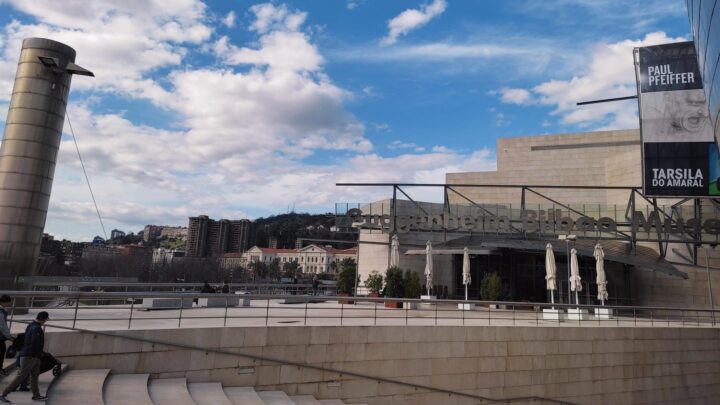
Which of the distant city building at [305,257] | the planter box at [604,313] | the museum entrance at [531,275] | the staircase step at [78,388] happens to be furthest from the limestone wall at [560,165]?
the distant city building at [305,257]

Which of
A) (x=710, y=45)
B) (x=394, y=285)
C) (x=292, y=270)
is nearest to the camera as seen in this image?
(x=710, y=45)

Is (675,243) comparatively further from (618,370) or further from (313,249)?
(313,249)

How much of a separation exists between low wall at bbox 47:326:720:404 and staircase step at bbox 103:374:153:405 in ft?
1.15

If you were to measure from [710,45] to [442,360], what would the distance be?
12586mm

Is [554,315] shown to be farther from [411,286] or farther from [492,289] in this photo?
[411,286]

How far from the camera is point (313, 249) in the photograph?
165000 mm

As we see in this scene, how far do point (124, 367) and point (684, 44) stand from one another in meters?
35.1

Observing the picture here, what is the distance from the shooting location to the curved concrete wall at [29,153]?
17.7 m

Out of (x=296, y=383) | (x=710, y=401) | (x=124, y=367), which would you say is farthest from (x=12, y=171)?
(x=710, y=401)

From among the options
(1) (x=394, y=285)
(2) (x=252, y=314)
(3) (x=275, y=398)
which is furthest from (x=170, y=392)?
(1) (x=394, y=285)

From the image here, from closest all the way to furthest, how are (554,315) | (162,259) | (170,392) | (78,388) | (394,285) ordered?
(78,388) < (170,392) < (554,315) < (394,285) < (162,259)

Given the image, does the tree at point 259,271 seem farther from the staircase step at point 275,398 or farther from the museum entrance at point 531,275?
the staircase step at point 275,398

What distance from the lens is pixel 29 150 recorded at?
1811 cm

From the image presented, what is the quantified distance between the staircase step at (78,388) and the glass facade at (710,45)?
17.1m
